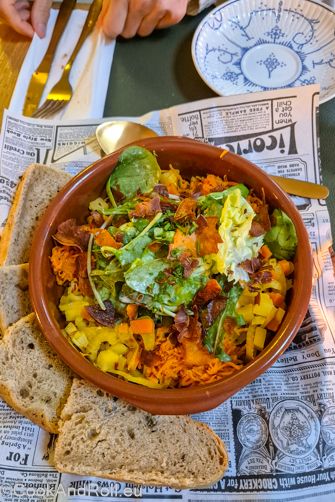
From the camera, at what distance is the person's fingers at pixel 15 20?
1.85 meters

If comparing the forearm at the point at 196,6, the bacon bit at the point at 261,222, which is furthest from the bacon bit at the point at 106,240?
the forearm at the point at 196,6

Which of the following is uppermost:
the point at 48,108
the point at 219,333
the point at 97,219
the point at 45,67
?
the point at 45,67

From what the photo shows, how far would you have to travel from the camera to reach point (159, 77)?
1.85 meters

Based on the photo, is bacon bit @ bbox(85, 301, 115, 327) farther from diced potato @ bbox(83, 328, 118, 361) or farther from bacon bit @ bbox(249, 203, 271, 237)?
bacon bit @ bbox(249, 203, 271, 237)

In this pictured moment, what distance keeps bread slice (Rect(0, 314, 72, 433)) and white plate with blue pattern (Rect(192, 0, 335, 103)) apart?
1052 millimetres

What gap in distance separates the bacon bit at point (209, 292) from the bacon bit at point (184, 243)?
9 cm

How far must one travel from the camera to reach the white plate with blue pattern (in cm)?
178

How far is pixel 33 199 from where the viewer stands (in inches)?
57.9

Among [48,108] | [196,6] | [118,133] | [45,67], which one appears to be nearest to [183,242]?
[118,133]

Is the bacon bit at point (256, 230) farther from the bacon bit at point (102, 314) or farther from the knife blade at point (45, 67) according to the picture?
the knife blade at point (45, 67)

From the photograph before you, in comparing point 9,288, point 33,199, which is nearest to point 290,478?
point 9,288

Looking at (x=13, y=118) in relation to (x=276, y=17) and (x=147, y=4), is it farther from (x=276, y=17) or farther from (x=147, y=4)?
(x=276, y=17)

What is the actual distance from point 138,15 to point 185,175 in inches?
28.8

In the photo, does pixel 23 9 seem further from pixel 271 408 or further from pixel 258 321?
pixel 271 408
